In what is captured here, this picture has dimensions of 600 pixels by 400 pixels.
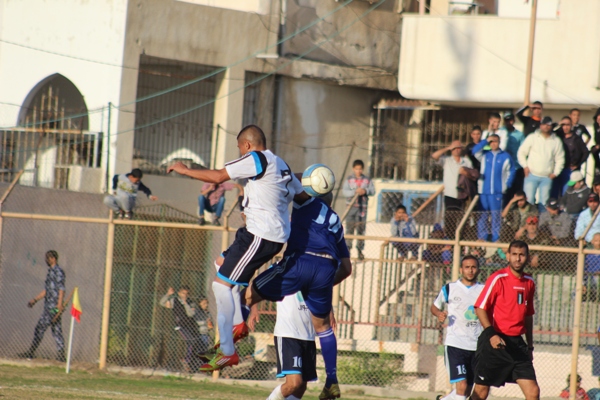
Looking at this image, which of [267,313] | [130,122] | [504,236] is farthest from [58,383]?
[130,122]

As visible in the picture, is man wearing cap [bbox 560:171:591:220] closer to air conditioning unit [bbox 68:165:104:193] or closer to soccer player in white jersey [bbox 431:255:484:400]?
soccer player in white jersey [bbox 431:255:484:400]

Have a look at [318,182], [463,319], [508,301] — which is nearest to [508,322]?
[508,301]

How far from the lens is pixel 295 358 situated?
34.5 feet

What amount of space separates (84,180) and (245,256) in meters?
12.6

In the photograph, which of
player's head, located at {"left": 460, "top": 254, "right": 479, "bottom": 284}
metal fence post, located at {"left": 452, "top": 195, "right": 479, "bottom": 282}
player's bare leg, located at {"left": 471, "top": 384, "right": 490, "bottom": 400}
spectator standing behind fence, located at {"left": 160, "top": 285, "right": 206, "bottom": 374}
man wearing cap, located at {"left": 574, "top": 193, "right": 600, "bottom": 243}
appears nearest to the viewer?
player's bare leg, located at {"left": 471, "top": 384, "right": 490, "bottom": 400}

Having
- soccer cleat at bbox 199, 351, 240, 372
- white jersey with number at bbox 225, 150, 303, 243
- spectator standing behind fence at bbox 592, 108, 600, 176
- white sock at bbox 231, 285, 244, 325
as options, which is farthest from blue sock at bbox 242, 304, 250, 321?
spectator standing behind fence at bbox 592, 108, 600, 176

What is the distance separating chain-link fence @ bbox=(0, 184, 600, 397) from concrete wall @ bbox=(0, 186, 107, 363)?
A: 0.02 meters

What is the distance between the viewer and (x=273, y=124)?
25.8m

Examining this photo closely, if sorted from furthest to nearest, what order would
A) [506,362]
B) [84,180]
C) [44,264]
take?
1. [84,180]
2. [44,264]
3. [506,362]

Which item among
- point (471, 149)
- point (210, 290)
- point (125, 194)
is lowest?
point (210, 290)

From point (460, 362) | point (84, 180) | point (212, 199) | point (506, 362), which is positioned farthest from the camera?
point (84, 180)

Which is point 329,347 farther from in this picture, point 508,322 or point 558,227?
point 558,227

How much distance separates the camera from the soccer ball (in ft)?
33.3

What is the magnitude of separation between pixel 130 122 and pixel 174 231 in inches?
200
